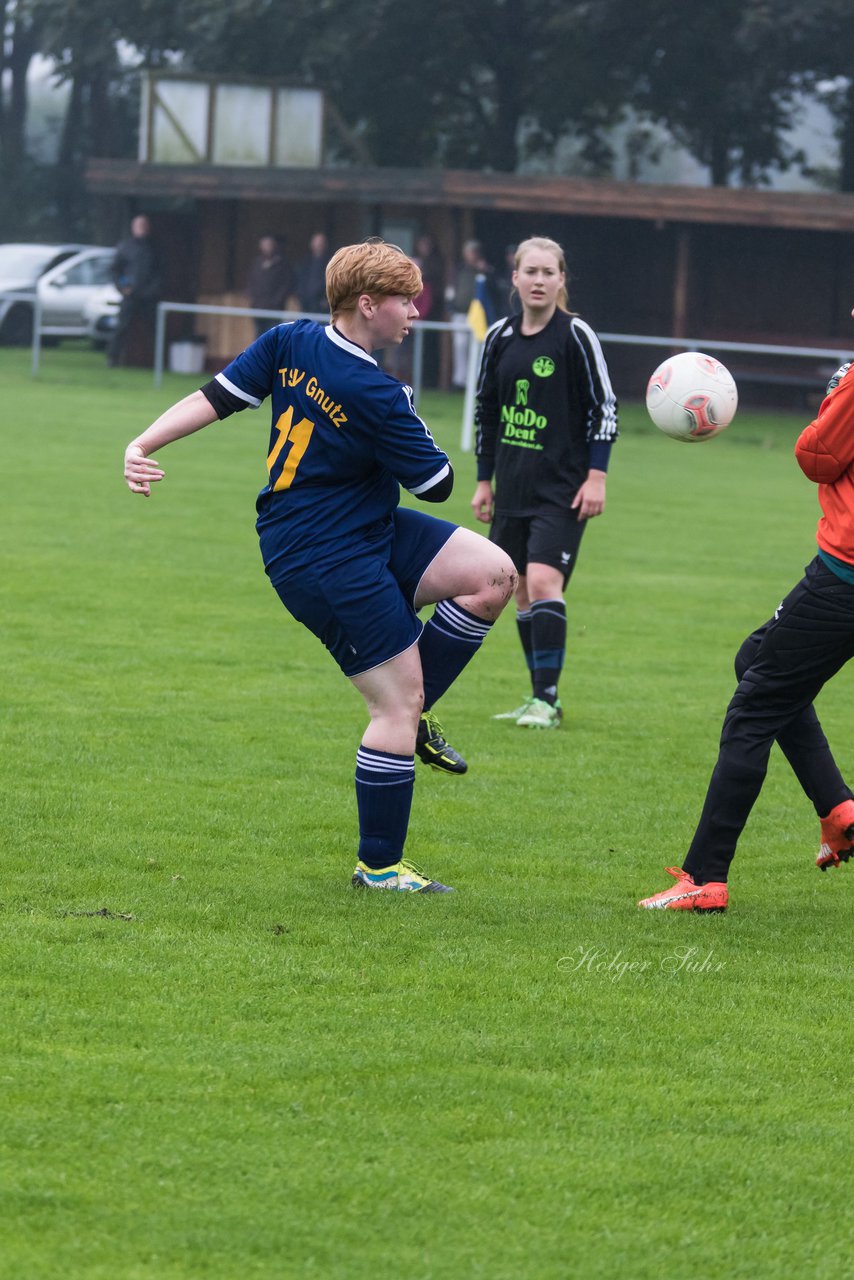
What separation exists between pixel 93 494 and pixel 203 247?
20.8m

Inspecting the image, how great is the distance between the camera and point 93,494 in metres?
15.5

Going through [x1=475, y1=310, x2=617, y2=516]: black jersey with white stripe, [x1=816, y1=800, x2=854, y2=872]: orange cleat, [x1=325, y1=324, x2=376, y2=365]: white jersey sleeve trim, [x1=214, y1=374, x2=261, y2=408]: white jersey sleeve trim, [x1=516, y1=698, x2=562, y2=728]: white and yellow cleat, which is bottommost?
[x1=516, y1=698, x2=562, y2=728]: white and yellow cleat

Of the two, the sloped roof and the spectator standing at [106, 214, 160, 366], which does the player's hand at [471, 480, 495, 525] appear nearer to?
the sloped roof

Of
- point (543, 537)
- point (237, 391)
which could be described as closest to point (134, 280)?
point (543, 537)

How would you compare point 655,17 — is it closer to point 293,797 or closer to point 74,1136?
point 293,797

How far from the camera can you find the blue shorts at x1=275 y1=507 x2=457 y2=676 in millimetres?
5340

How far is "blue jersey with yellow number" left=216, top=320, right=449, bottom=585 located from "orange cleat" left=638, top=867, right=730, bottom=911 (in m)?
1.36

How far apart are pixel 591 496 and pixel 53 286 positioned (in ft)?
92.1

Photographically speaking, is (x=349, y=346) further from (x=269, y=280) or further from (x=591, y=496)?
(x=269, y=280)

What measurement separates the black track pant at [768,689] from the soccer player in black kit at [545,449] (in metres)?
2.60

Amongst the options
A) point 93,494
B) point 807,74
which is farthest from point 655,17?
point 93,494

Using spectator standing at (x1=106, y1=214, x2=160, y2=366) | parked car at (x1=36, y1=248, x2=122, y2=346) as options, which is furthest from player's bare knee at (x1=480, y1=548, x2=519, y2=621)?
parked car at (x1=36, y1=248, x2=122, y2=346)

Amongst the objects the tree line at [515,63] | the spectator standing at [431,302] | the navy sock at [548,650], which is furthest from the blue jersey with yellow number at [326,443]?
the tree line at [515,63]

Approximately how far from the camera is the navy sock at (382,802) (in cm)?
548
